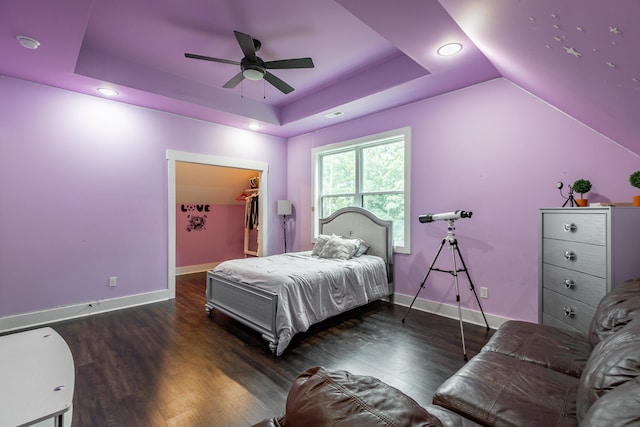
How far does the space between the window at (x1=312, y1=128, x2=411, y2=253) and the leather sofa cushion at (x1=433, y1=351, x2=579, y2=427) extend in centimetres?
256

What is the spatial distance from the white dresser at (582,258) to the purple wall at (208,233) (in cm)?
584

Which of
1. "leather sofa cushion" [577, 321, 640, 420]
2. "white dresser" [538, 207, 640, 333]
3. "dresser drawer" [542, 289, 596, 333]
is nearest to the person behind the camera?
"leather sofa cushion" [577, 321, 640, 420]

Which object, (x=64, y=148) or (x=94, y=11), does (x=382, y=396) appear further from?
(x=64, y=148)

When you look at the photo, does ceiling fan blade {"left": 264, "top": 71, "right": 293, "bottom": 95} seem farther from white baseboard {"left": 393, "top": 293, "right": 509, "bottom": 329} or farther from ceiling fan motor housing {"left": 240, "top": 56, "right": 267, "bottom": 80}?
white baseboard {"left": 393, "top": 293, "right": 509, "bottom": 329}

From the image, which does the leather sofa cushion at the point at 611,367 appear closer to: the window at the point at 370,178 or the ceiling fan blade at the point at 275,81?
the window at the point at 370,178

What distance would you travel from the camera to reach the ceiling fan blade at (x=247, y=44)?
2413 mm

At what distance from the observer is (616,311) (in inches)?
55.1

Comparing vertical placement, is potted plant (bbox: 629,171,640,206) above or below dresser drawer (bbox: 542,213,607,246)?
above

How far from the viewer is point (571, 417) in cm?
110

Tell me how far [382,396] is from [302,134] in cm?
515

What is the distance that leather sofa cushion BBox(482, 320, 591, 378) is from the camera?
1.49 metres

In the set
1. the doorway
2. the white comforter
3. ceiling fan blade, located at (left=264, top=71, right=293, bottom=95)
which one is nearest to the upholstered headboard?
the white comforter

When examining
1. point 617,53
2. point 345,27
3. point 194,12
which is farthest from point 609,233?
point 194,12

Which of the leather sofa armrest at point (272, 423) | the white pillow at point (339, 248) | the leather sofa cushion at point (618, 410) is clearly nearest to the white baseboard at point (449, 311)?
the white pillow at point (339, 248)
